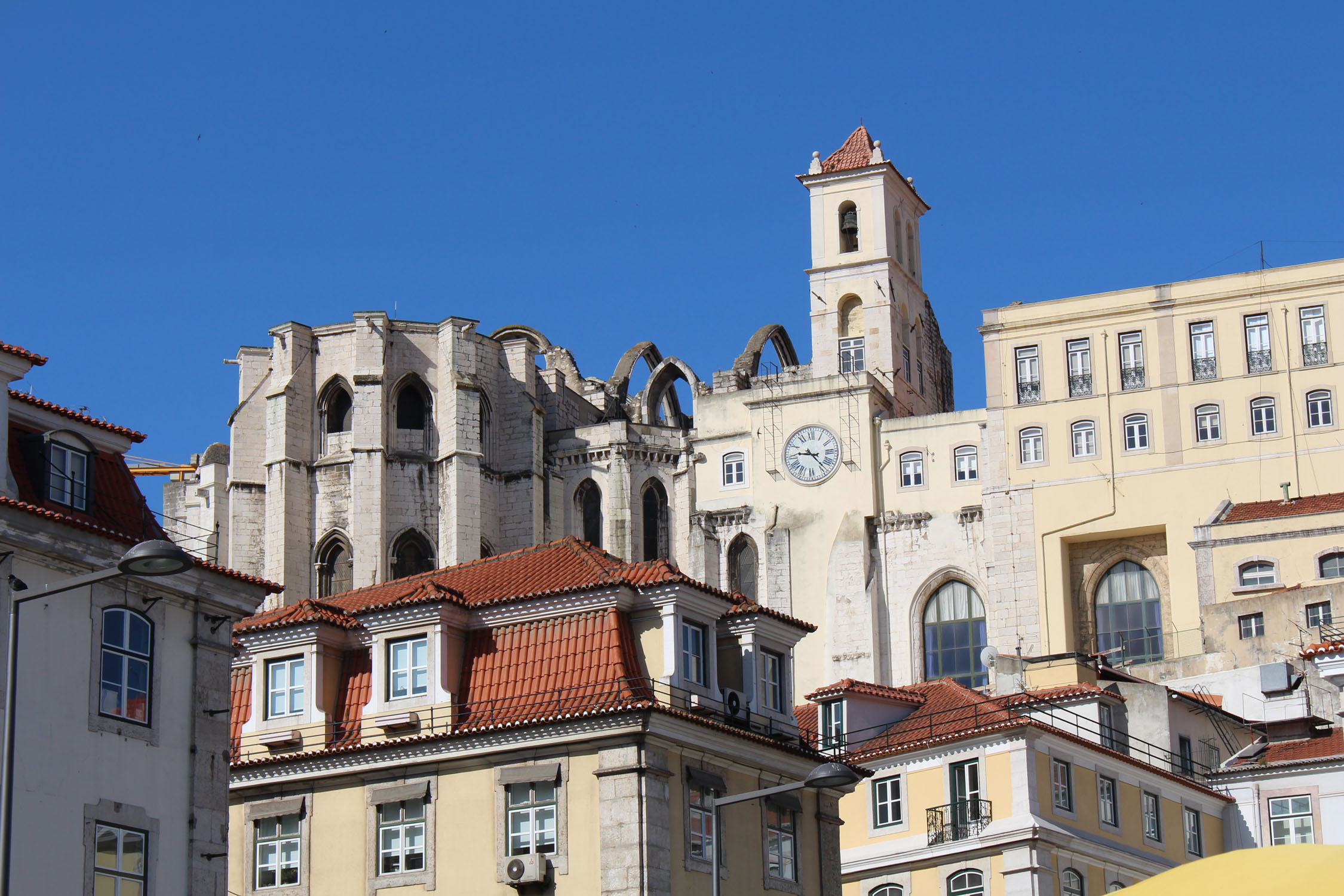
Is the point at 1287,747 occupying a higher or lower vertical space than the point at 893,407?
lower

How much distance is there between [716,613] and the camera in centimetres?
3794

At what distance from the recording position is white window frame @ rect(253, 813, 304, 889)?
36719 mm

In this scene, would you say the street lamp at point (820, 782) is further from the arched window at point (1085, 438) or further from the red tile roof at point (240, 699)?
the arched window at point (1085, 438)

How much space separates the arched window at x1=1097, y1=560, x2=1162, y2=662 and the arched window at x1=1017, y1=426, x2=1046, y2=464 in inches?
180

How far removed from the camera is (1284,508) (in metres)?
71.3

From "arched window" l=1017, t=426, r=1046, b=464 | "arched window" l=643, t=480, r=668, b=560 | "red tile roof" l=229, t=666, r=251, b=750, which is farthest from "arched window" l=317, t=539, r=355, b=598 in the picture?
"red tile roof" l=229, t=666, r=251, b=750

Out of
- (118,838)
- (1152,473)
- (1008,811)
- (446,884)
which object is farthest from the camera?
(1152,473)

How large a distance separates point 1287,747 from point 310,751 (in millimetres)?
22396

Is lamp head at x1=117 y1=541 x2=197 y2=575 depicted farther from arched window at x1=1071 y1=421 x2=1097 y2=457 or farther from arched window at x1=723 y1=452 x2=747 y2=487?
arched window at x1=723 y1=452 x2=747 y2=487

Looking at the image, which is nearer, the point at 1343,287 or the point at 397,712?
the point at 397,712

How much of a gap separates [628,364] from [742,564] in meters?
16.0

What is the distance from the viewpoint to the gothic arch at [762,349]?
89000 mm

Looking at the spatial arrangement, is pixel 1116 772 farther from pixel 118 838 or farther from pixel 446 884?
pixel 118 838

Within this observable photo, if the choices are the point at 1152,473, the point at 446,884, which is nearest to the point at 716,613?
the point at 446,884
